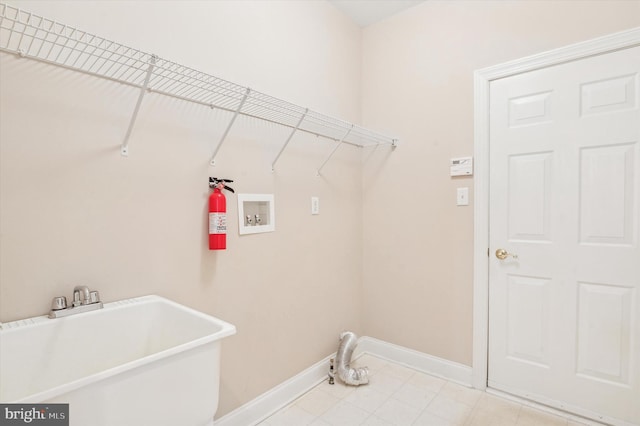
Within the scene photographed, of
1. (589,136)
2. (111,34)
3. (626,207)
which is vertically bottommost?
(626,207)

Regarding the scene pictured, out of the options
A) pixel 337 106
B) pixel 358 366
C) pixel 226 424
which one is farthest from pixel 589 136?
pixel 226 424

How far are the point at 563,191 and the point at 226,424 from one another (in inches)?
88.9

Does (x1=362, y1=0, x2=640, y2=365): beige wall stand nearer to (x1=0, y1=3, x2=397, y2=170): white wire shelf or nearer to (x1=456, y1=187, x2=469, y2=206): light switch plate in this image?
(x1=456, y1=187, x2=469, y2=206): light switch plate

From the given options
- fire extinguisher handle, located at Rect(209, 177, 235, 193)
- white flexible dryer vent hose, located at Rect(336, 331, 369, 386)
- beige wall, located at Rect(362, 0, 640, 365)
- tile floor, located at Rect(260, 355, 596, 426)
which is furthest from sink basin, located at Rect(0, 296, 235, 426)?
beige wall, located at Rect(362, 0, 640, 365)

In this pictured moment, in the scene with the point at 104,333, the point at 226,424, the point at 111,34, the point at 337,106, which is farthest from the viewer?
the point at 337,106

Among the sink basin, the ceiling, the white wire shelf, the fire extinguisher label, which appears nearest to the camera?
the sink basin

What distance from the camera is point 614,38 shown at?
166cm

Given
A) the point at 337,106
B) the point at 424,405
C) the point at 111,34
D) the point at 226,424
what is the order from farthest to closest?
1. the point at 337,106
2. the point at 424,405
3. the point at 226,424
4. the point at 111,34

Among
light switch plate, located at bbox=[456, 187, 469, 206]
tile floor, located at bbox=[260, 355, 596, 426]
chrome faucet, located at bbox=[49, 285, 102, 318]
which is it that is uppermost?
light switch plate, located at bbox=[456, 187, 469, 206]

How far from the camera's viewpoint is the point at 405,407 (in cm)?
192

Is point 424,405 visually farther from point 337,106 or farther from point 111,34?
point 111,34

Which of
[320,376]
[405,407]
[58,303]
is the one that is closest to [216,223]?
[58,303]

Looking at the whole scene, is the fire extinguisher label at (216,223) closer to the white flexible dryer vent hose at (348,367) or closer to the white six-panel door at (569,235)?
the white flexible dryer vent hose at (348,367)

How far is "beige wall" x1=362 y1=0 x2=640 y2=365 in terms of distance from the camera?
202 centimetres
